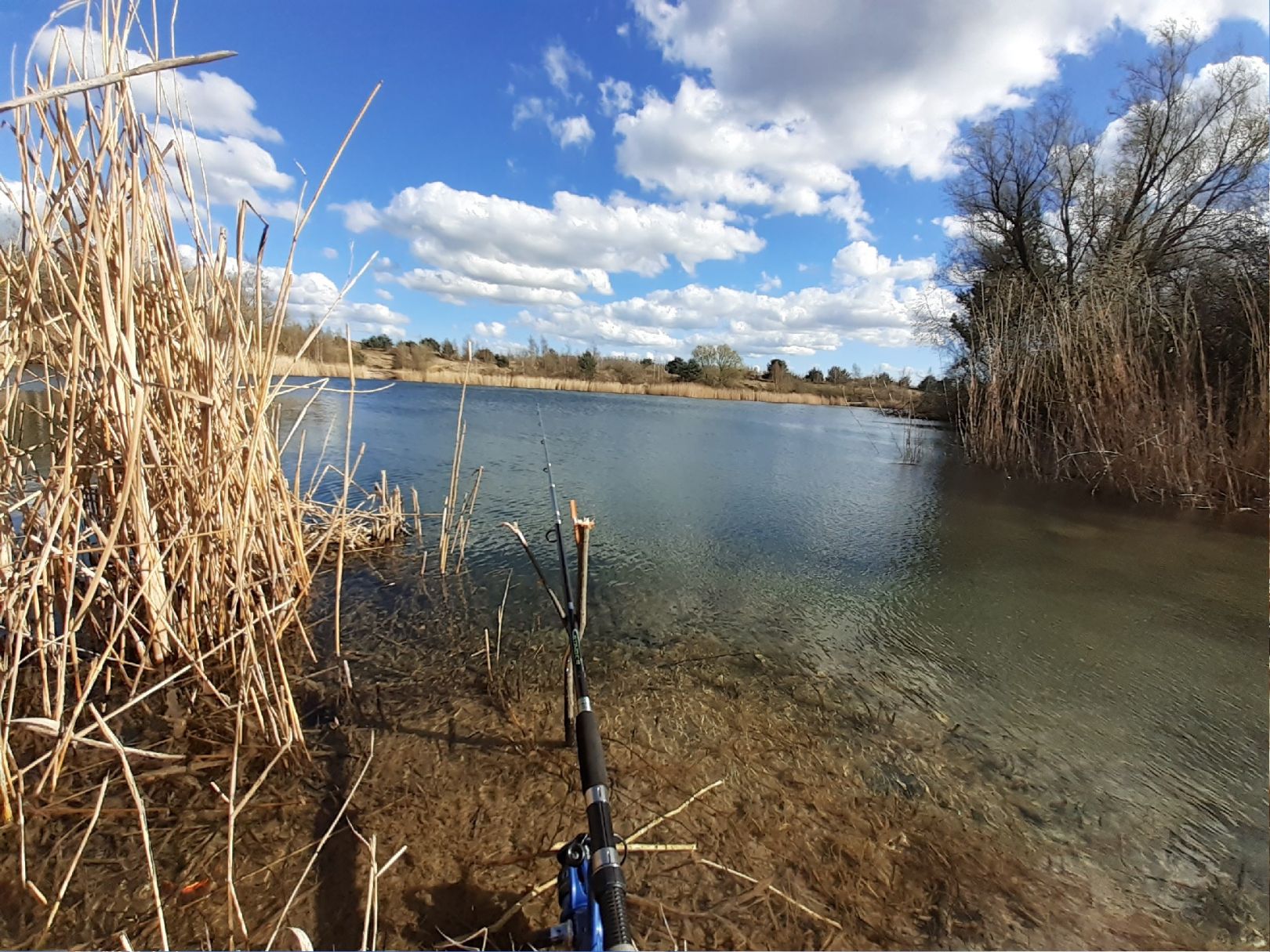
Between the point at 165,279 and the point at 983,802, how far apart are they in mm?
3550

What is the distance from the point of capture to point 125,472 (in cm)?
179

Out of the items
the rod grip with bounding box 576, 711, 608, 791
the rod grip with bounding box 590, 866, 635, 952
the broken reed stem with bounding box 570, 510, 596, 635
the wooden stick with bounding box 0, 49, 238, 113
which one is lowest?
the rod grip with bounding box 590, 866, 635, 952

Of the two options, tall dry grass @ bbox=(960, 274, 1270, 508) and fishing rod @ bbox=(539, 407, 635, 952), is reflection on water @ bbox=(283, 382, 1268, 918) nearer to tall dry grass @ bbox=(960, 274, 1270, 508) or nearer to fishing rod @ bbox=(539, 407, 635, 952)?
tall dry grass @ bbox=(960, 274, 1270, 508)

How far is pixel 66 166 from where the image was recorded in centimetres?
178

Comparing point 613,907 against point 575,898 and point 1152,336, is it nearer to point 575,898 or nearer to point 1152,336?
point 575,898

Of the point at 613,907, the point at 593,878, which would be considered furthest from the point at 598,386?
the point at 613,907

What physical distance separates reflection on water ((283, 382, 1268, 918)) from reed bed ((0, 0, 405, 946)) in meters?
1.88

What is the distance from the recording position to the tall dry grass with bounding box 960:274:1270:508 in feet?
23.8

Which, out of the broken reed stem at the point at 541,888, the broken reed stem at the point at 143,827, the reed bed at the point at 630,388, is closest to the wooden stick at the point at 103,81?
the broken reed stem at the point at 143,827

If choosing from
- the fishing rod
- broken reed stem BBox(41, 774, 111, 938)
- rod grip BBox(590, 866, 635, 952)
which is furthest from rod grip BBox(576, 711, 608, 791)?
broken reed stem BBox(41, 774, 111, 938)

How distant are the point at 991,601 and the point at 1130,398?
5.91m

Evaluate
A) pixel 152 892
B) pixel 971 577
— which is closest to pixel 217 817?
pixel 152 892

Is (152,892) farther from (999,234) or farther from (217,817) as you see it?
(999,234)

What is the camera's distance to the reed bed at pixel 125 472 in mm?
1719
